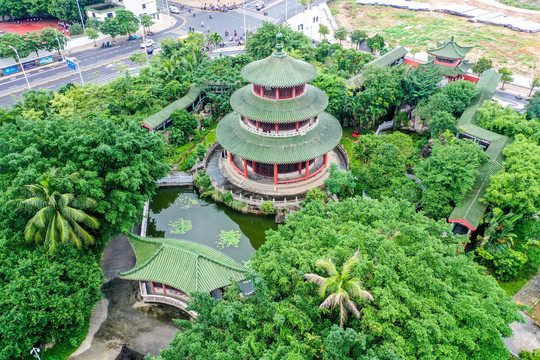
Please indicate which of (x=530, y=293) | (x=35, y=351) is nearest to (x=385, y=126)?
(x=530, y=293)

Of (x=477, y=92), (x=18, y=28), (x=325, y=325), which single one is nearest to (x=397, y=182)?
(x=325, y=325)

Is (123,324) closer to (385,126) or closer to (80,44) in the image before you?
(385,126)

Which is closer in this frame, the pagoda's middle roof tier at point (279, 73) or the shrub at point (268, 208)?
the pagoda's middle roof tier at point (279, 73)

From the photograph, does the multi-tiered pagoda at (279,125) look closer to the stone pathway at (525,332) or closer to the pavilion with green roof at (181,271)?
the pavilion with green roof at (181,271)

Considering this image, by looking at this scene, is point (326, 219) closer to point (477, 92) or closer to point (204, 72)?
point (477, 92)

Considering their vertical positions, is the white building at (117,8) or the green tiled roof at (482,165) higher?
the white building at (117,8)

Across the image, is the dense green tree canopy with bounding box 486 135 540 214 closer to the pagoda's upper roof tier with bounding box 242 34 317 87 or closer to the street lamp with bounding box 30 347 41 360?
the pagoda's upper roof tier with bounding box 242 34 317 87

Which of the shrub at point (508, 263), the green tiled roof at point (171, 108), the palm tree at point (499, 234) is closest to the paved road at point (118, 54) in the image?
the green tiled roof at point (171, 108)
